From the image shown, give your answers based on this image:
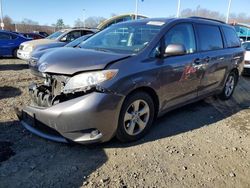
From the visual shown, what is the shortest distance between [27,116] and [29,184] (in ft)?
4.00

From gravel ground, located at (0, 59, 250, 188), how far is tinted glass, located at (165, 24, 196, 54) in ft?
4.41

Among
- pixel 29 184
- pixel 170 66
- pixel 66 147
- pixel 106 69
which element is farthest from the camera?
pixel 170 66

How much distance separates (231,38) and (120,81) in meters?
4.06

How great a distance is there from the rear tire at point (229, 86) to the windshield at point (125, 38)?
2.90 metres

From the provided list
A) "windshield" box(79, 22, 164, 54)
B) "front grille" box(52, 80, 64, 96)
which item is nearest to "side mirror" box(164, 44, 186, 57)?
"windshield" box(79, 22, 164, 54)

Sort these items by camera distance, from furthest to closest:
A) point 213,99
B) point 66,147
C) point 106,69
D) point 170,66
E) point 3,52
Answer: point 3,52 → point 213,99 → point 170,66 → point 66,147 → point 106,69

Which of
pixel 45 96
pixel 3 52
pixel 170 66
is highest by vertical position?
pixel 170 66

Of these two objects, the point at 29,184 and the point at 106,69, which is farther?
the point at 106,69

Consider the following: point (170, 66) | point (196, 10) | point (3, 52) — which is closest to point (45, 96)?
point (170, 66)

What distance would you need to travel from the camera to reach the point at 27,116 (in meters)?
4.04

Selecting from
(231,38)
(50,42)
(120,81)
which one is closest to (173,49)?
(120,81)

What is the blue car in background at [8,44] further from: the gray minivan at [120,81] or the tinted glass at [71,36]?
the gray minivan at [120,81]

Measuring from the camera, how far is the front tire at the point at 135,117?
3871 millimetres

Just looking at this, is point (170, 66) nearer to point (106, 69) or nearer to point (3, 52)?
point (106, 69)
